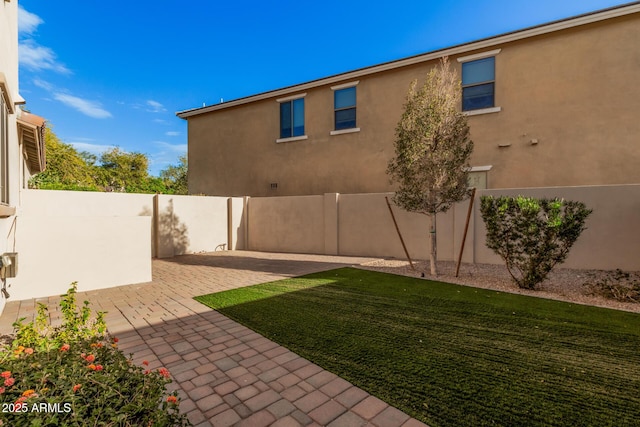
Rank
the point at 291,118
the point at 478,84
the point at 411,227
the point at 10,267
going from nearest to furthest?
the point at 10,267 < the point at 411,227 < the point at 478,84 < the point at 291,118

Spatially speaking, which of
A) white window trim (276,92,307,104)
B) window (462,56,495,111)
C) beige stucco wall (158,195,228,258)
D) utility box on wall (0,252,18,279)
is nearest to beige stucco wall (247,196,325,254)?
beige stucco wall (158,195,228,258)

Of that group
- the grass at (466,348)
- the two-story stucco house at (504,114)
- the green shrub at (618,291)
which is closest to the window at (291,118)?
the two-story stucco house at (504,114)

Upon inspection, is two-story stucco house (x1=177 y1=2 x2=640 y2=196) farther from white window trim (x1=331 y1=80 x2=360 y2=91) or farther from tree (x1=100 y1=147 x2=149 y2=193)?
tree (x1=100 y1=147 x2=149 y2=193)

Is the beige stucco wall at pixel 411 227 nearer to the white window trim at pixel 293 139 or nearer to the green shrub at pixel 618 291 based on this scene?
the green shrub at pixel 618 291

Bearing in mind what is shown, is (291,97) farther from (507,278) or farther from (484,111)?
(507,278)

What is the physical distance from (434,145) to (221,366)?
7.34 metres

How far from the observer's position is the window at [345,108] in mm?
14500

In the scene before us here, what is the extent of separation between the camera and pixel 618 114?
988 centimetres

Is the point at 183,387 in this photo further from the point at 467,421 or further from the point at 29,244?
the point at 29,244

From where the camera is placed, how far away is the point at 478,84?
11906 mm

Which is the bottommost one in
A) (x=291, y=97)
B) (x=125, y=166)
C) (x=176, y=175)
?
(x=176, y=175)

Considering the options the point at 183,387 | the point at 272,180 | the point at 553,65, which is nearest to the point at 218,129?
the point at 272,180

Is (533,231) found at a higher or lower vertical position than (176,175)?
lower

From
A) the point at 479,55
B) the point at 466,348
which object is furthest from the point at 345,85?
the point at 466,348
